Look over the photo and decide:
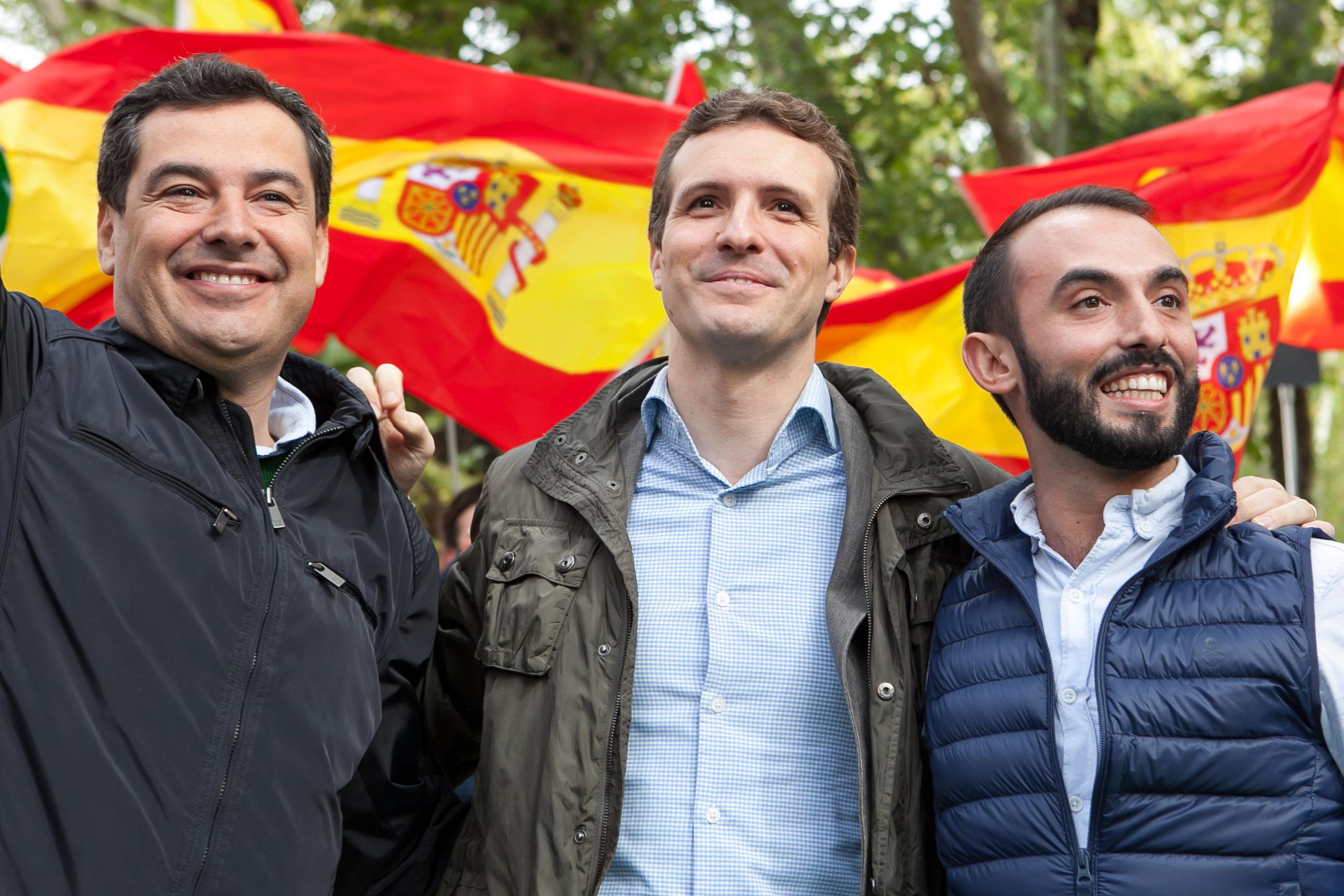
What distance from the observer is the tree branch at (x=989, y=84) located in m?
8.14

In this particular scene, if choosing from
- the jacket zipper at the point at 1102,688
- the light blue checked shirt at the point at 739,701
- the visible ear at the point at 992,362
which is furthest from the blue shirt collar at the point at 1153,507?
the light blue checked shirt at the point at 739,701

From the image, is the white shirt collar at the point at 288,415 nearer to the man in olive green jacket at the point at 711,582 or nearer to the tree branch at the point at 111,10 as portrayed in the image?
the man in olive green jacket at the point at 711,582

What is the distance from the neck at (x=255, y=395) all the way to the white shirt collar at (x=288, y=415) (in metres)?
0.02

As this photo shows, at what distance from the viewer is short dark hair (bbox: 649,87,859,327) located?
9.54 feet

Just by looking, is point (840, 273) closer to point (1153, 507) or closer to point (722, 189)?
point (722, 189)

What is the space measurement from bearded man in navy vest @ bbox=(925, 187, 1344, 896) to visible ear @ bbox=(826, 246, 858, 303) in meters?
0.35

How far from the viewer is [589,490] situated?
2740 millimetres

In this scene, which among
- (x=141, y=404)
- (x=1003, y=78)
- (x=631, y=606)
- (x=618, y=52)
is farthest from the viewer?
(x=618, y=52)

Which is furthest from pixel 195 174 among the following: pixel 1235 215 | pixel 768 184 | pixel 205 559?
pixel 1235 215

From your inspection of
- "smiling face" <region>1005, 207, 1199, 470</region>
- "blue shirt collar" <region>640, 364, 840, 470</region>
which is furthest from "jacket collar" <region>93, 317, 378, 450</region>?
"smiling face" <region>1005, 207, 1199, 470</region>

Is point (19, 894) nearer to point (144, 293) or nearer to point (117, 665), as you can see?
point (117, 665)

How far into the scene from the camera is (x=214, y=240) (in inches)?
95.7

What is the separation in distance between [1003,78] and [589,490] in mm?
6744

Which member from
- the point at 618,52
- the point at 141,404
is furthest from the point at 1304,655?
the point at 618,52
